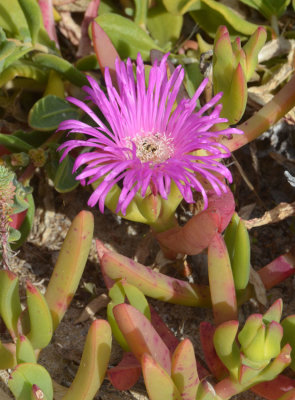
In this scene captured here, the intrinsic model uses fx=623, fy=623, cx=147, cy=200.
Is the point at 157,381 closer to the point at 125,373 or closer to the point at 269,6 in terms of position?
the point at 125,373

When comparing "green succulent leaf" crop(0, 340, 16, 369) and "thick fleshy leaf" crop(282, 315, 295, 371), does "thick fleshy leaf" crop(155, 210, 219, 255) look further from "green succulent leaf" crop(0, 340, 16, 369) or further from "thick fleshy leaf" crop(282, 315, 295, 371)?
"green succulent leaf" crop(0, 340, 16, 369)

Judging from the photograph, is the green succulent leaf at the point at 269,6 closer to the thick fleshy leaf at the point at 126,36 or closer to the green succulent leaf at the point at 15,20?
the thick fleshy leaf at the point at 126,36

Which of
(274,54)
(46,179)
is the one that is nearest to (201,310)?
(46,179)

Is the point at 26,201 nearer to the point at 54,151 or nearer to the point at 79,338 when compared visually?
the point at 54,151

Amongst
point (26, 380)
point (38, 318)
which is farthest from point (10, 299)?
point (26, 380)

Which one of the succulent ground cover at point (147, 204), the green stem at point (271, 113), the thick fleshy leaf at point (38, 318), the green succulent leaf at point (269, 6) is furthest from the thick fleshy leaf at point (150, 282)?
the green succulent leaf at point (269, 6)

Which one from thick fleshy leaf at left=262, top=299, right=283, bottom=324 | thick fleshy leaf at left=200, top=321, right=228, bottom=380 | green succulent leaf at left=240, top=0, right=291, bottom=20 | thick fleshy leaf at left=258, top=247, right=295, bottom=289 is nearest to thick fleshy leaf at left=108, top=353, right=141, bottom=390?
thick fleshy leaf at left=200, top=321, right=228, bottom=380
